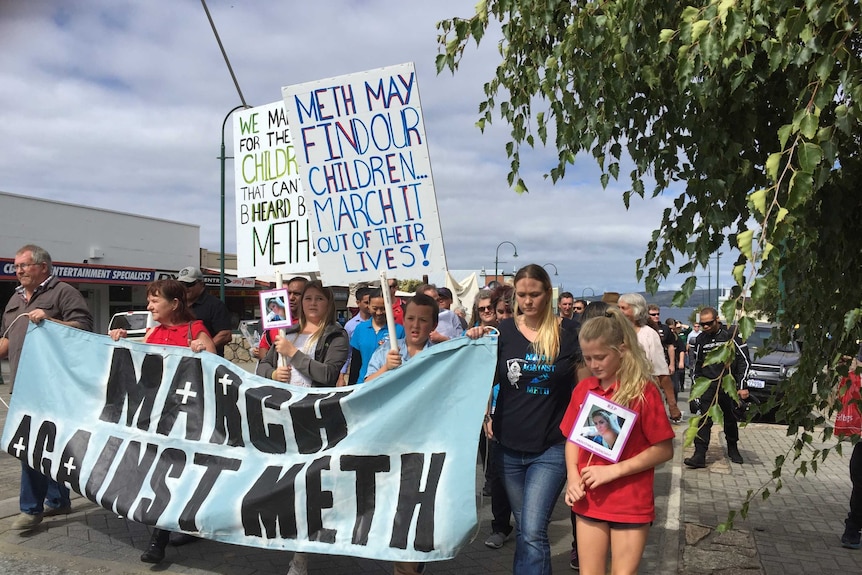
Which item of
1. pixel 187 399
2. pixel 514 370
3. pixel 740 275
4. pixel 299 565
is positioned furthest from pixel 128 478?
pixel 740 275

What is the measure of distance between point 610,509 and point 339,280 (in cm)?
222

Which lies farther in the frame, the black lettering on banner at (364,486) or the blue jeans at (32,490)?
the blue jeans at (32,490)

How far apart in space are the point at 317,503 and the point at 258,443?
1.89 feet

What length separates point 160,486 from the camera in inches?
181

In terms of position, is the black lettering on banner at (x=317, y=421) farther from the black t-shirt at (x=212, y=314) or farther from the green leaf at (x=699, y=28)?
the green leaf at (x=699, y=28)

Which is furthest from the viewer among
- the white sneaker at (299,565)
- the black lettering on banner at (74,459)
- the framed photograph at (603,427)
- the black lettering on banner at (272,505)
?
the black lettering on banner at (74,459)

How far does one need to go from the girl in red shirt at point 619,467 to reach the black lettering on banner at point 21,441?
12.8 ft

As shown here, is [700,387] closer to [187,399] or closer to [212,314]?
[187,399]

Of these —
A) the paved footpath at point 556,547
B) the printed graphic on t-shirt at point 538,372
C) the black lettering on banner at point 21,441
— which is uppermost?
the printed graphic on t-shirt at point 538,372

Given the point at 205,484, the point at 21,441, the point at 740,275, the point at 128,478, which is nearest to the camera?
the point at 740,275

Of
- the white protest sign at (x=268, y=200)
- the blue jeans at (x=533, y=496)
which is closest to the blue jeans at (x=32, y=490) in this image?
the white protest sign at (x=268, y=200)

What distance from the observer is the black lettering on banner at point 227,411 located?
4508 millimetres

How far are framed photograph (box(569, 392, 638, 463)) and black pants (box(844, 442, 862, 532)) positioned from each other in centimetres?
304

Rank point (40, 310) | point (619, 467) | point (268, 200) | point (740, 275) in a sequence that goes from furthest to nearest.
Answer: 1. point (268, 200)
2. point (40, 310)
3. point (619, 467)
4. point (740, 275)
